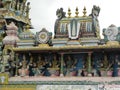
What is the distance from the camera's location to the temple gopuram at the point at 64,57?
2066 centimetres

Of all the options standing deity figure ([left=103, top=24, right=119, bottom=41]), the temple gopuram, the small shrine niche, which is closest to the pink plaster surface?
the temple gopuram

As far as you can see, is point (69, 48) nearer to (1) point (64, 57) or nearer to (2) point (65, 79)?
(1) point (64, 57)

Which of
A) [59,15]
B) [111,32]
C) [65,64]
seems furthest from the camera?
[59,15]

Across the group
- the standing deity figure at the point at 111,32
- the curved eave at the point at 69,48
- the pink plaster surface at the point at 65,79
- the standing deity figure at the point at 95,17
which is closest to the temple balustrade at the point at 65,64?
the pink plaster surface at the point at 65,79

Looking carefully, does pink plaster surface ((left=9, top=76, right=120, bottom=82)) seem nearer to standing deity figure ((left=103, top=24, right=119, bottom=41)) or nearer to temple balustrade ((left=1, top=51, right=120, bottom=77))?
temple balustrade ((left=1, top=51, right=120, bottom=77))

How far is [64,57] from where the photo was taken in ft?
71.4

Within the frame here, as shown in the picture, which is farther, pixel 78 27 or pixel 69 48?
pixel 78 27

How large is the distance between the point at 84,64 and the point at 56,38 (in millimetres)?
2362

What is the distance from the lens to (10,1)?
85.5 feet

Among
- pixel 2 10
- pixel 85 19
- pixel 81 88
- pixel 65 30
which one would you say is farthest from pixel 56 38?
pixel 2 10

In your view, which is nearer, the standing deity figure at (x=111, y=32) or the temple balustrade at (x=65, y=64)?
the standing deity figure at (x=111, y=32)

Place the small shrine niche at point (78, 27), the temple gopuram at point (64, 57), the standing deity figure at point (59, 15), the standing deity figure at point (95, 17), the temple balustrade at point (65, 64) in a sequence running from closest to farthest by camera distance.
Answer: the temple gopuram at point (64, 57), the temple balustrade at point (65, 64), the small shrine niche at point (78, 27), the standing deity figure at point (95, 17), the standing deity figure at point (59, 15)

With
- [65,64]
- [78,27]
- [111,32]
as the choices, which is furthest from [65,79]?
[111,32]

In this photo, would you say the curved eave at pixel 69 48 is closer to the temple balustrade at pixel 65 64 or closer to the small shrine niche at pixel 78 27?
the temple balustrade at pixel 65 64
